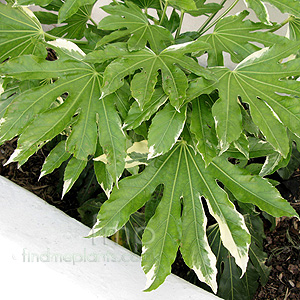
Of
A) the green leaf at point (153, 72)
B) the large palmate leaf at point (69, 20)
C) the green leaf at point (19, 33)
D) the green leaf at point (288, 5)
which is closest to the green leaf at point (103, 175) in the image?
the green leaf at point (153, 72)

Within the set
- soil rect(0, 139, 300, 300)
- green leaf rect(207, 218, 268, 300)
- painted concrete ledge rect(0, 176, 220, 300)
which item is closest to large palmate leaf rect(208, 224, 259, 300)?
green leaf rect(207, 218, 268, 300)

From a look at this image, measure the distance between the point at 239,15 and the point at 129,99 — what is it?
37cm

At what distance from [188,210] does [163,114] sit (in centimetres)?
26

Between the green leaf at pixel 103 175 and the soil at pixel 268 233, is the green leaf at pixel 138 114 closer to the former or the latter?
the green leaf at pixel 103 175

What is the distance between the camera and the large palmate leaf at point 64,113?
2.86 feet

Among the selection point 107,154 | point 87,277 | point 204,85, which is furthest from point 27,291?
point 204,85

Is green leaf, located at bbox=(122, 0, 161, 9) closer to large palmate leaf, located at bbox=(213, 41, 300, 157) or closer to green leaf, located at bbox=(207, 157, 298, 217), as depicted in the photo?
large palmate leaf, located at bbox=(213, 41, 300, 157)

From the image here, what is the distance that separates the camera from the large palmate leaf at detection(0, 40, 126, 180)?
34.4 inches

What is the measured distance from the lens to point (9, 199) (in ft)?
3.40

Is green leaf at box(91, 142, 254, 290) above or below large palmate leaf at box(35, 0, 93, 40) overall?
below

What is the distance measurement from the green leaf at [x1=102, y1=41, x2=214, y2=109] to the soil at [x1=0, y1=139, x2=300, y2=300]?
0.81 m

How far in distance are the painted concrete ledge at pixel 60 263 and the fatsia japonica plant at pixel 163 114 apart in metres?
0.10

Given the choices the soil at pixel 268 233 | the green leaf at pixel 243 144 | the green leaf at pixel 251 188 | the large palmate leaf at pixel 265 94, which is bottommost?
the soil at pixel 268 233

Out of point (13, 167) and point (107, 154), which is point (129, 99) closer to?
point (107, 154)
